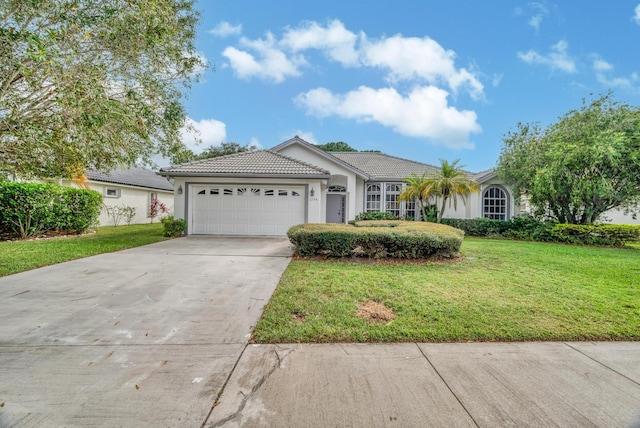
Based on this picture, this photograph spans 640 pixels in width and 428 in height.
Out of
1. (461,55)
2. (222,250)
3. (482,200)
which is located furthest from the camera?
(482,200)

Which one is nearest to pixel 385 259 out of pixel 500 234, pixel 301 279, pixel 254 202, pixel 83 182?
pixel 301 279

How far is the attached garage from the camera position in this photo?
42.1ft

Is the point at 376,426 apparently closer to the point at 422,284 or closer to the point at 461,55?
the point at 422,284

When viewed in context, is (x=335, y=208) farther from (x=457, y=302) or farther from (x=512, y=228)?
(x=457, y=302)

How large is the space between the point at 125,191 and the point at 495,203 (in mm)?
23915

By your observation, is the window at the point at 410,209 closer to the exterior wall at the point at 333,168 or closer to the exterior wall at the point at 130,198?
the exterior wall at the point at 333,168

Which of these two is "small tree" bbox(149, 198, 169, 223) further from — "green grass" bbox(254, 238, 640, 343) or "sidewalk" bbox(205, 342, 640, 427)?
"sidewalk" bbox(205, 342, 640, 427)

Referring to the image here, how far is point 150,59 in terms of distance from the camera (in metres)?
6.20

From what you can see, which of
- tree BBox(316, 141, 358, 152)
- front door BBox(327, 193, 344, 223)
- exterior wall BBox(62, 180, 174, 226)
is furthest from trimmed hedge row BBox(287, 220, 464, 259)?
Answer: tree BBox(316, 141, 358, 152)

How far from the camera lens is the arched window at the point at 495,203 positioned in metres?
16.8

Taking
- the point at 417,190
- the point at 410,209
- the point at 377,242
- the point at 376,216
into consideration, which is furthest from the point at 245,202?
the point at 410,209

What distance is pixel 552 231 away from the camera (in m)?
13.1

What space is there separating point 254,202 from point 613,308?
11727 millimetres

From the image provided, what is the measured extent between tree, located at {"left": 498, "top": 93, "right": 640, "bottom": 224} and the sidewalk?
11513 mm
